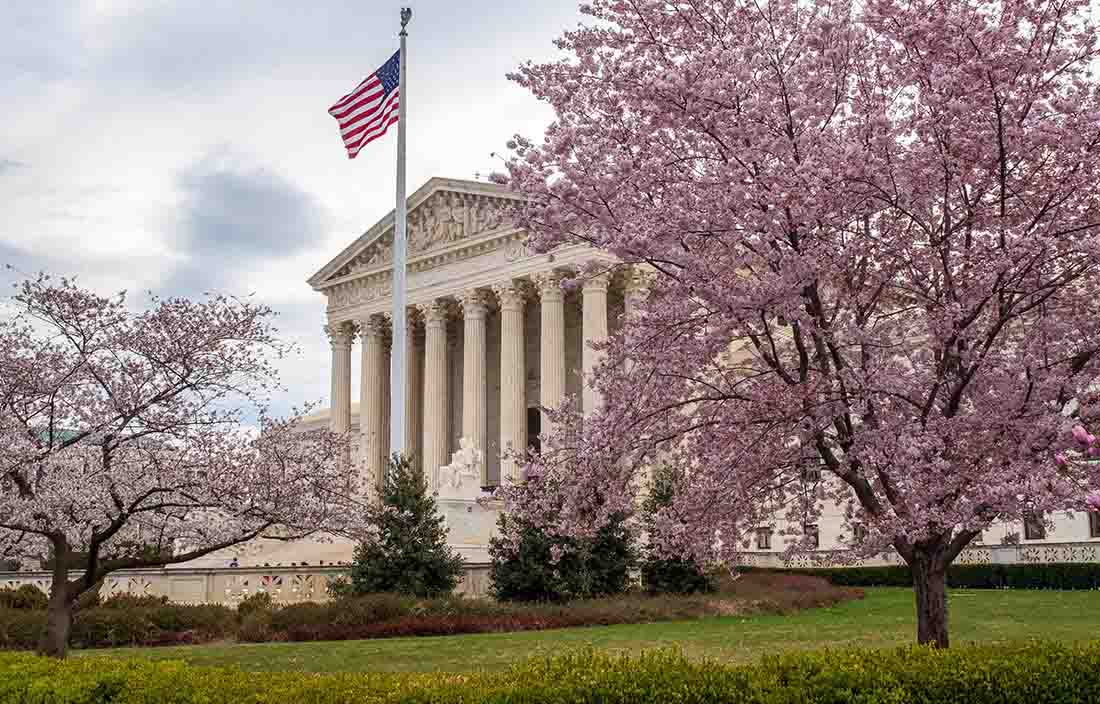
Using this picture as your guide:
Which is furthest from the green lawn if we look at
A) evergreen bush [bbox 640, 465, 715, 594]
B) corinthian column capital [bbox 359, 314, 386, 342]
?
corinthian column capital [bbox 359, 314, 386, 342]

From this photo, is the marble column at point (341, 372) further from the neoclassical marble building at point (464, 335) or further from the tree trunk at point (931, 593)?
the tree trunk at point (931, 593)

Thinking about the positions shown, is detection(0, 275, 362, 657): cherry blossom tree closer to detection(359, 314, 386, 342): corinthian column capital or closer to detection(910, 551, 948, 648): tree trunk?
detection(910, 551, 948, 648): tree trunk

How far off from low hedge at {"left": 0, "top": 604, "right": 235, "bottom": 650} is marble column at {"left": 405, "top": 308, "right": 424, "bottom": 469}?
130 feet

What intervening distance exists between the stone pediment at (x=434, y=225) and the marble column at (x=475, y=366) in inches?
135

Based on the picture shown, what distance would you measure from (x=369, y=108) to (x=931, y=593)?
88.6 feet

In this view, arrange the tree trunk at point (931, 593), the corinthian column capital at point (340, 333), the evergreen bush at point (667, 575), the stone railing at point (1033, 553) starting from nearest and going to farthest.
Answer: the tree trunk at point (931, 593)
the evergreen bush at point (667, 575)
the stone railing at point (1033, 553)
the corinthian column capital at point (340, 333)

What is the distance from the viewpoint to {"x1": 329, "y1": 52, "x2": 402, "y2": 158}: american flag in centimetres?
3594

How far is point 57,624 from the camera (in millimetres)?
16625

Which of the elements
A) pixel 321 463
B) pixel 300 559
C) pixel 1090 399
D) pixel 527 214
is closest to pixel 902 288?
pixel 1090 399

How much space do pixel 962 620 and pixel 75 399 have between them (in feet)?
61.3

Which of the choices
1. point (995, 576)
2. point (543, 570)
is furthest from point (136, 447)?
point (995, 576)

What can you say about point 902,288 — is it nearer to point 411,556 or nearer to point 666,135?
point 666,135

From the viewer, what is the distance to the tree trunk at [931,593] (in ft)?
43.3

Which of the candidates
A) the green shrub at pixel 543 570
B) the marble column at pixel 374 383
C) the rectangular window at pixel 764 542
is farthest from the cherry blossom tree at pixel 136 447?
the marble column at pixel 374 383
